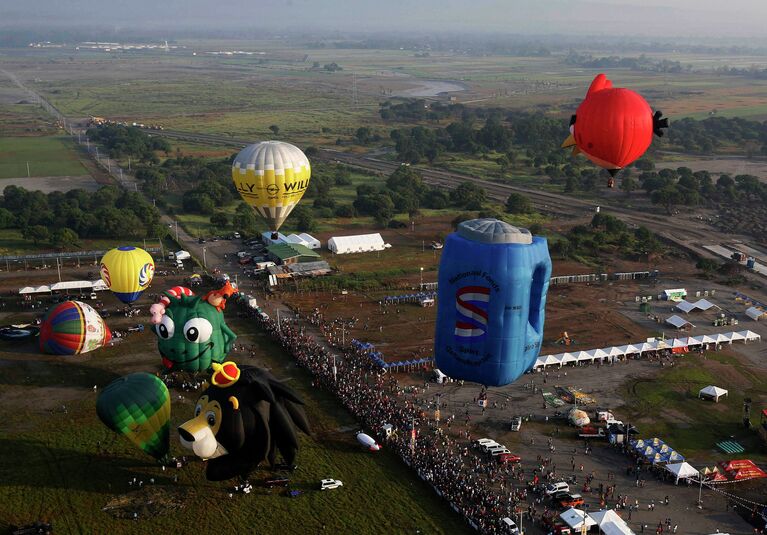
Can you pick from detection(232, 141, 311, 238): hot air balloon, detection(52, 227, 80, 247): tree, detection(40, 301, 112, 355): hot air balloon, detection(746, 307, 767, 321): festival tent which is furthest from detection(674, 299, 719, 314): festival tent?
detection(52, 227, 80, 247): tree

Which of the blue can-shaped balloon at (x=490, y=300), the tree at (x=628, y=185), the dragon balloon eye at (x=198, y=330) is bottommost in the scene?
the tree at (x=628, y=185)

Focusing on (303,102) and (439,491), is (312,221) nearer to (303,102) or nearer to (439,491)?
(439,491)

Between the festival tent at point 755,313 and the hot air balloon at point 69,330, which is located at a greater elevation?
the hot air balloon at point 69,330

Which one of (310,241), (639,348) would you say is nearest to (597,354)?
(639,348)

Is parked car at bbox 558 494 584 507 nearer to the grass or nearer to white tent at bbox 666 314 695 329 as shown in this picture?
the grass

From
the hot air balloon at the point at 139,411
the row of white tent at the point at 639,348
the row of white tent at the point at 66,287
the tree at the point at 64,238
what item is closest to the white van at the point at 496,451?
the row of white tent at the point at 639,348

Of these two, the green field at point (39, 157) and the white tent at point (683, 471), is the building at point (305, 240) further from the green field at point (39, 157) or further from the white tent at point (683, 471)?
the green field at point (39, 157)
